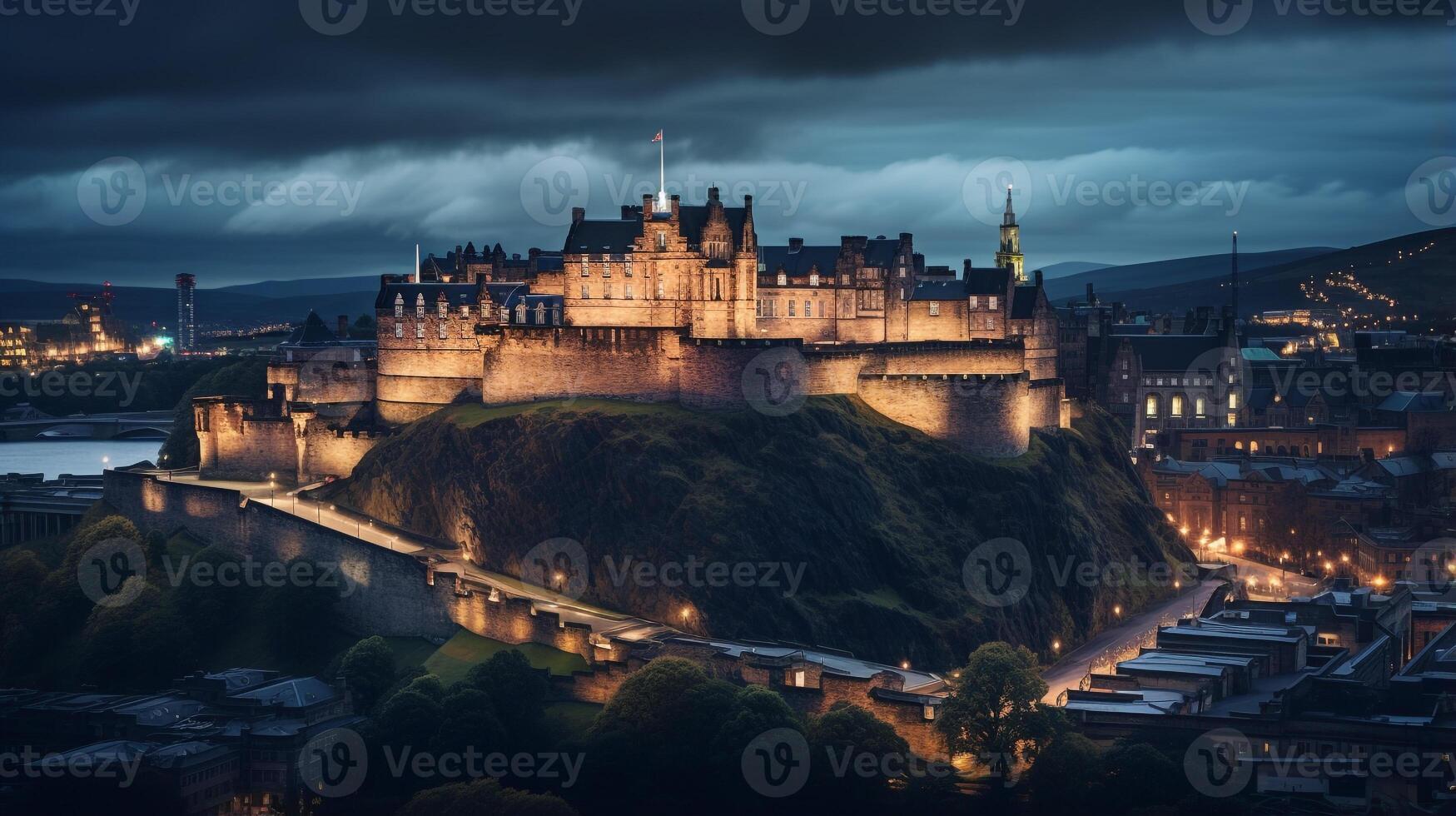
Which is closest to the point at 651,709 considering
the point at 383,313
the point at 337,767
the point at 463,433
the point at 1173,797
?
the point at 337,767

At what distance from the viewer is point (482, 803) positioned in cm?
6000

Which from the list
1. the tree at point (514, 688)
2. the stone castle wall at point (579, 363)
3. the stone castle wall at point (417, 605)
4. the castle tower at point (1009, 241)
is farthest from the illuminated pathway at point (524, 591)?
the castle tower at point (1009, 241)

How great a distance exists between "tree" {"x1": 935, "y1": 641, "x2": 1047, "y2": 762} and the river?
9703 cm

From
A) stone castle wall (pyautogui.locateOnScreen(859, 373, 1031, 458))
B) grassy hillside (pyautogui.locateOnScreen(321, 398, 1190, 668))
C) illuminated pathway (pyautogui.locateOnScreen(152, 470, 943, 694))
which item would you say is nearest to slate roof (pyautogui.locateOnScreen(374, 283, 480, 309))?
grassy hillside (pyautogui.locateOnScreen(321, 398, 1190, 668))

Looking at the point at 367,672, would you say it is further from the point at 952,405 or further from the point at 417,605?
the point at 952,405

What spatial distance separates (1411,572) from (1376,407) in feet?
96.8

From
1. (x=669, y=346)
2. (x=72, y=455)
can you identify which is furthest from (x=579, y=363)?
(x=72, y=455)

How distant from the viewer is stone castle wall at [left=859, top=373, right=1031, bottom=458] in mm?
90250

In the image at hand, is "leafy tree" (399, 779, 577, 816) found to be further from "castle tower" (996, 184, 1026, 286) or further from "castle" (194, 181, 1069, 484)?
"castle tower" (996, 184, 1026, 286)

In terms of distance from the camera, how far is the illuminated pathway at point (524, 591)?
228ft

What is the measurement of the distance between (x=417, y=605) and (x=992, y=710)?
88.8 feet

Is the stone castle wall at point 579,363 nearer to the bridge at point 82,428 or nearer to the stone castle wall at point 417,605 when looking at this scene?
the stone castle wall at point 417,605

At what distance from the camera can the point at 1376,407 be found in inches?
5148

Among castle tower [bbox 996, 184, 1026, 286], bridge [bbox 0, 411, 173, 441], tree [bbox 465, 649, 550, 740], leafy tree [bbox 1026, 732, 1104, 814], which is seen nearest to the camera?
leafy tree [bbox 1026, 732, 1104, 814]
